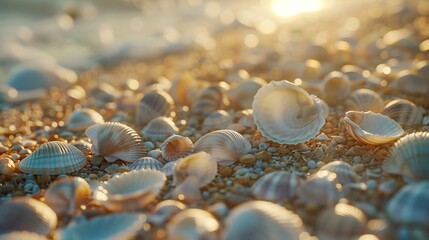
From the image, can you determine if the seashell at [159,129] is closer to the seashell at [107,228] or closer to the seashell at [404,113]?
the seashell at [107,228]

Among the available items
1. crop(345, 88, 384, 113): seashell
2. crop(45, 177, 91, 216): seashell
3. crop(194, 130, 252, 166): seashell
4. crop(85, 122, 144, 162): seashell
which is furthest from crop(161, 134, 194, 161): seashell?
crop(345, 88, 384, 113): seashell

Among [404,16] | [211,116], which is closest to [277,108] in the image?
[211,116]

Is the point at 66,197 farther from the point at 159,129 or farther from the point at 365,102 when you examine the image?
the point at 365,102

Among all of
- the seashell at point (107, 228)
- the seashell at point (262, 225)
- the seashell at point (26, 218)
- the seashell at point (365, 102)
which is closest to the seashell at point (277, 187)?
the seashell at point (262, 225)

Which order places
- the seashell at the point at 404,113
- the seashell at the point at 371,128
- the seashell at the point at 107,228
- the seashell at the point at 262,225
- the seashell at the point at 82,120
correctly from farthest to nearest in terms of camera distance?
the seashell at the point at 82,120, the seashell at the point at 404,113, the seashell at the point at 371,128, the seashell at the point at 107,228, the seashell at the point at 262,225

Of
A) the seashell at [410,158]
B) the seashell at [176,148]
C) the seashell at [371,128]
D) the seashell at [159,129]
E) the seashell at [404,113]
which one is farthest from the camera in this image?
the seashell at [159,129]

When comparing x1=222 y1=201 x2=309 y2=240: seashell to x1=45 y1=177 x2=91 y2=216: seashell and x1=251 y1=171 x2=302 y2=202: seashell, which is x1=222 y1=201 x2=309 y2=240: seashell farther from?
x1=45 y1=177 x2=91 y2=216: seashell

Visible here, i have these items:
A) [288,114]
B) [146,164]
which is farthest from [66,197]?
[288,114]
